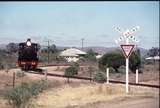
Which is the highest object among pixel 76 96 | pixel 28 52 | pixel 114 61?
pixel 28 52

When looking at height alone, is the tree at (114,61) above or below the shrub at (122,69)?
above

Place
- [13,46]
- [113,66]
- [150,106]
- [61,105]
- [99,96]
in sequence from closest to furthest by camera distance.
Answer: [150,106] → [61,105] → [99,96] → [113,66] → [13,46]

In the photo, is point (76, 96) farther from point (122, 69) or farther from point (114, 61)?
point (114, 61)

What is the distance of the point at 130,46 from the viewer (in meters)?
26.9

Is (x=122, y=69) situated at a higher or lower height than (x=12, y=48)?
lower

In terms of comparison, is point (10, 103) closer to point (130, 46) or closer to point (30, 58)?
point (130, 46)

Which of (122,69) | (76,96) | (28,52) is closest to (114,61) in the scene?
(122,69)

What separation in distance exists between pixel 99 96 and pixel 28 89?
4.82m

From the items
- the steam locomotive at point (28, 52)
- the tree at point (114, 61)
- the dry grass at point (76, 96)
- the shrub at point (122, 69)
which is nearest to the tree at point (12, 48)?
the tree at point (114, 61)

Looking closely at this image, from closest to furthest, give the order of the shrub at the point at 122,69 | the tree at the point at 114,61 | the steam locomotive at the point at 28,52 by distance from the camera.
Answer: the steam locomotive at the point at 28,52 → the shrub at the point at 122,69 → the tree at the point at 114,61

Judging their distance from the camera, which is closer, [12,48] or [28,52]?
[28,52]

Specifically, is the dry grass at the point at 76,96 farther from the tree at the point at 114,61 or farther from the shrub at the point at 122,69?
the tree at the point at 114,61

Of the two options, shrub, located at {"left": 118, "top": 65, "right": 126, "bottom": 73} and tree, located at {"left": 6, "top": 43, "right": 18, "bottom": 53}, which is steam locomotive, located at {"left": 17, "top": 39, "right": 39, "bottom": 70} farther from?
tree, located at {"left": 6, "top": 43, "right": 18, "bottom": 53}

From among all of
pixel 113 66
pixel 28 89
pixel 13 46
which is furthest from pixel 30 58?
pixel 13 46
